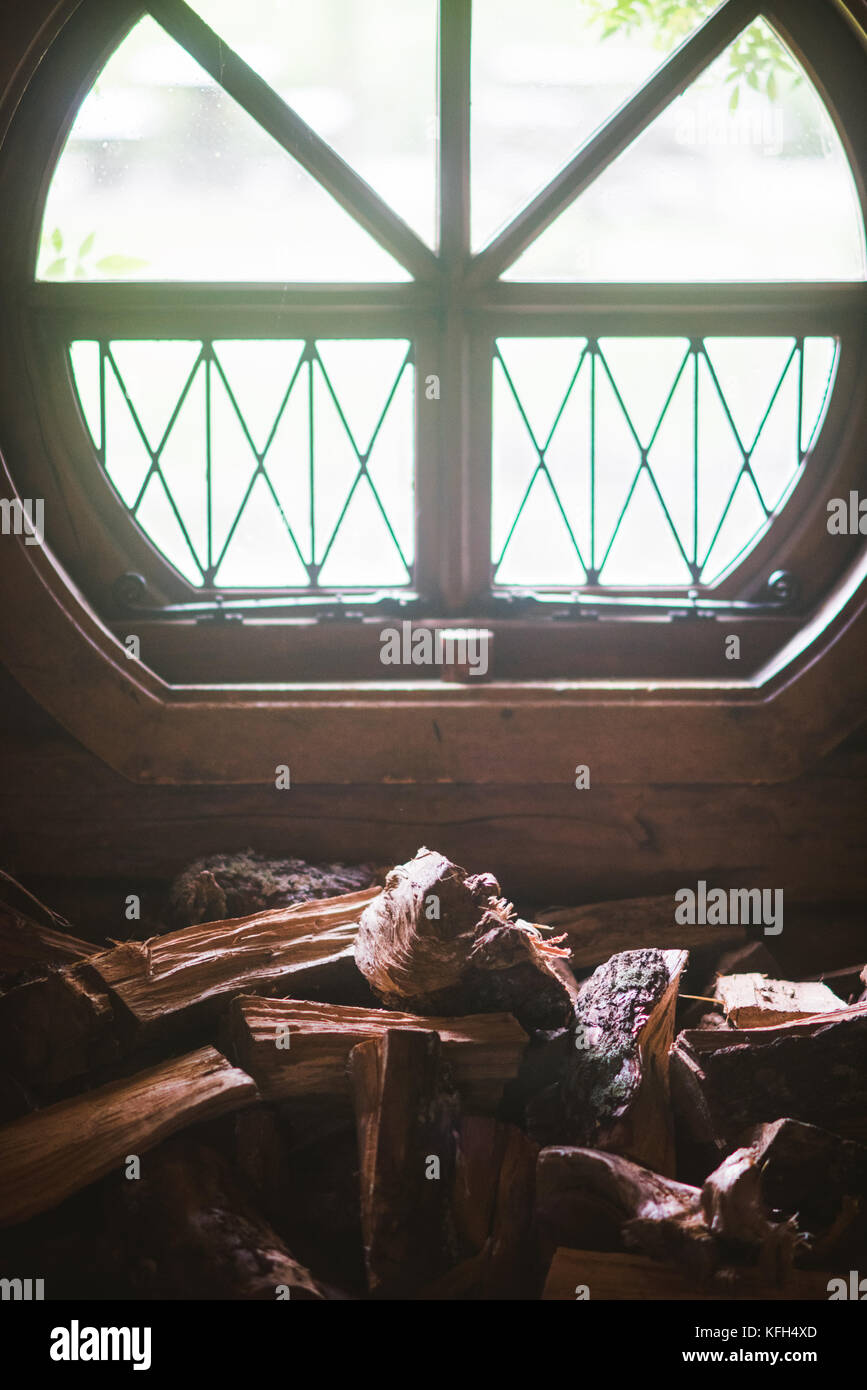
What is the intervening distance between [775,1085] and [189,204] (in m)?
2.55

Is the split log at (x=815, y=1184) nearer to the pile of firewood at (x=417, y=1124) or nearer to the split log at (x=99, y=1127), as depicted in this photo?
the pile of firewood at (x=417, y=1124)

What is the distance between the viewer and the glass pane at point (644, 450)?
284cm

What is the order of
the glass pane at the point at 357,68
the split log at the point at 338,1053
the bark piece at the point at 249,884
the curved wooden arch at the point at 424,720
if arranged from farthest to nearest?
the glass pane at the point at 357,68 < the curved wooden arch at the point at 424,720 < the bark piece at the point at 249,884 < the split log at the point at 338,1053

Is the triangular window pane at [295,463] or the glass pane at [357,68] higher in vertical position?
the glass pane at [357,68]

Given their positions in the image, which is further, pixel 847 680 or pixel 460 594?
pixel 460 594

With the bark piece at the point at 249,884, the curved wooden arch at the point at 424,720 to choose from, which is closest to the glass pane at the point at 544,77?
the curved wooden arch at the point at 424,720

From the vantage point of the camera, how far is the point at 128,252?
2736mm

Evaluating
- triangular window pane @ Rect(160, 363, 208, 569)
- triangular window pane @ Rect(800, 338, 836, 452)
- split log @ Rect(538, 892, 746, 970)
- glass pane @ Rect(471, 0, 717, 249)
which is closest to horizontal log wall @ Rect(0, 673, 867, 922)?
split log @ Rect(538, 892, 746, 970)

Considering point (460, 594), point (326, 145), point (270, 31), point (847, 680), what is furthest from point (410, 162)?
point (847, 680)

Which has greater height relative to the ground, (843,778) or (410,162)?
(410,162)

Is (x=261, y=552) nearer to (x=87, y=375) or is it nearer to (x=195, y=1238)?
(x=87, y=375)

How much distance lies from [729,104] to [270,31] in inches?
48.4

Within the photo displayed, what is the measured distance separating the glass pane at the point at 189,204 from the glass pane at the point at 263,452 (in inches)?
8.1

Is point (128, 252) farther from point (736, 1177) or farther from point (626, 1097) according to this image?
point (736, 1177)
